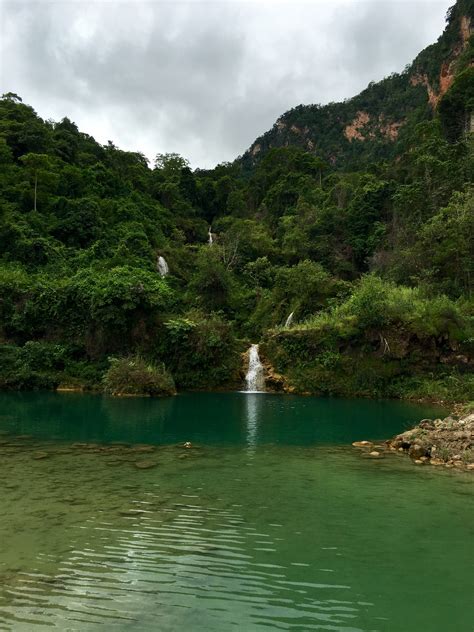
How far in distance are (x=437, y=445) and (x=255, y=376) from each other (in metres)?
18.2

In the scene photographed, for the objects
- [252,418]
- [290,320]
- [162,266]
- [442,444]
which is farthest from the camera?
[162,266]

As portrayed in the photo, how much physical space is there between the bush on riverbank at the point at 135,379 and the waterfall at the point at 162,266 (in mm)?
19454

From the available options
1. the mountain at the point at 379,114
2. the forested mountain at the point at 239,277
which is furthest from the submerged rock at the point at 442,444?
the mountain at the point at 379,114

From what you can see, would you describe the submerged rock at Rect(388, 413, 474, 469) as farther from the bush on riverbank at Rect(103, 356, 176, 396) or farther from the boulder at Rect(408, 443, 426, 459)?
the bush on riverbank at Rect(103, 356, 176, 396)

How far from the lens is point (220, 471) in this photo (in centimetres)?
1095

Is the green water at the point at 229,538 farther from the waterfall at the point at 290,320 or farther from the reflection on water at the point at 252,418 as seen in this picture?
the waterfall at the point at 290,320

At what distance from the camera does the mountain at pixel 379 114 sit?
74.9 meters

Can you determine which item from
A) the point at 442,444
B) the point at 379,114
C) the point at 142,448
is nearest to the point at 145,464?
the point at 142,448

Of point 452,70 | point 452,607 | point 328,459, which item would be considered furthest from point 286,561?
point 452,70

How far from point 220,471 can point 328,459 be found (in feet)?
9.52

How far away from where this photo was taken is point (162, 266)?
4706 centimetres

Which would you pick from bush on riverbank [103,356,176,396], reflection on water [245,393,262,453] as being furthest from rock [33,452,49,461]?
bush on riverbank [103,356,176,396]

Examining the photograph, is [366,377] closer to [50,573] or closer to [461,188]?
[461,188]

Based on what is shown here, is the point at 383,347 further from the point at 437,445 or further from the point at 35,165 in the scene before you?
the point at 35,165
